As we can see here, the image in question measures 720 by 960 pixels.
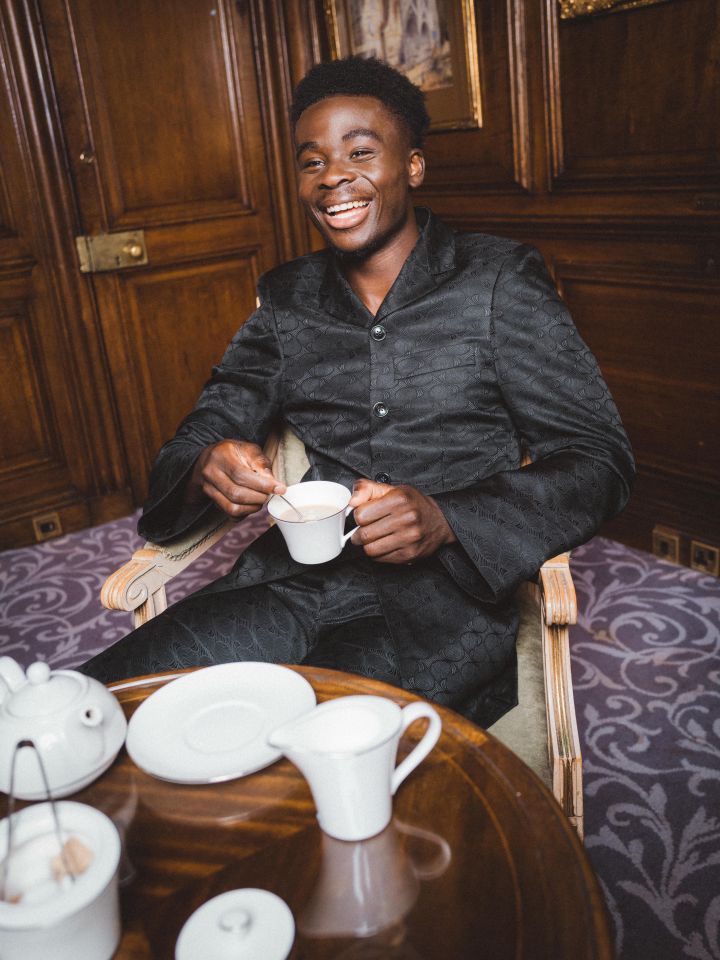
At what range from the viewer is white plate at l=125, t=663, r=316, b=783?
3.30ft

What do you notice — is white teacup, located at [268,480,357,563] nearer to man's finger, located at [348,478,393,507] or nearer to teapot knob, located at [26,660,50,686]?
man's finger, located at [348,478,393,507]

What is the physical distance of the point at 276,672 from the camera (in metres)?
1.16

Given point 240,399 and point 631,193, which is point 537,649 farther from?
point 631,193

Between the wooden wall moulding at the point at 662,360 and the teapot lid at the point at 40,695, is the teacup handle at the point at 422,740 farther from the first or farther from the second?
the wooden wall moulding at the point at 662,360

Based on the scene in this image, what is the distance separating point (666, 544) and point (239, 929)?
2.55m

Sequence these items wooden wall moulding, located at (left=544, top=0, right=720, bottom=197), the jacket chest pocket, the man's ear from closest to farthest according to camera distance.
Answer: the jacket chest pocket → the man's ear → wooden wall moulding, located at (left=544, top=0, right=720, bottom=197)

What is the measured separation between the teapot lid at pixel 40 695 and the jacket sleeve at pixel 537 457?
2.38 feet

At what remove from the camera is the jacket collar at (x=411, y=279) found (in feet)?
5.59

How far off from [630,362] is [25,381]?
2.40 meters

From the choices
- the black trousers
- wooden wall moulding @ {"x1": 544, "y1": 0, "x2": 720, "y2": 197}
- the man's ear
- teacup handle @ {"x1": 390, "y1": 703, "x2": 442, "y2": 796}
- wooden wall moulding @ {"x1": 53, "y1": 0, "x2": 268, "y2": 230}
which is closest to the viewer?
teacup handle @ {"x1": 390, "y1": 703, "x2": 442, "y2": 796}

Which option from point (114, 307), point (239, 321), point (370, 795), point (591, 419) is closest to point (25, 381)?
point (114, 307)

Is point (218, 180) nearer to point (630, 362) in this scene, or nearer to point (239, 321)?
point (239, 321)

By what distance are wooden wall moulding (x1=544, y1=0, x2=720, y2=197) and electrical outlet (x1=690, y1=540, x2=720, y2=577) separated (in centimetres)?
112

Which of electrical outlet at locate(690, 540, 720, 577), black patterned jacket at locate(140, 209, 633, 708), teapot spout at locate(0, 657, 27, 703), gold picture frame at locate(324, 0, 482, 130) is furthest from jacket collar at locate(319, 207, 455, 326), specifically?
electrical outlet at locate(690, 540, 720, 577)
